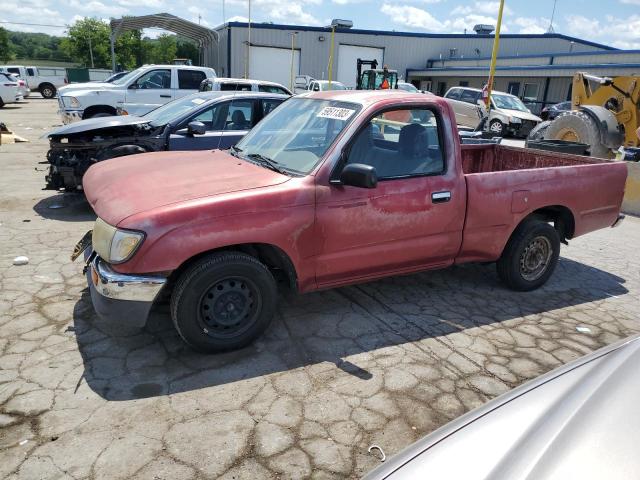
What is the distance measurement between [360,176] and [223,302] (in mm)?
1278

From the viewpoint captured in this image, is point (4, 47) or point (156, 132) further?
point (4, 47)

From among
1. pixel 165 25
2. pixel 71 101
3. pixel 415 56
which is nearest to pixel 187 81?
pixel 71 101

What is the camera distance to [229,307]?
3.44m

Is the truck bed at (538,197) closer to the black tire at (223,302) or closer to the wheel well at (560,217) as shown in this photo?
the wheel well at (560,217)

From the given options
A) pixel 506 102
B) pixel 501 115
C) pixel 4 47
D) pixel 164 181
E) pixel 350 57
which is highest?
pixel 4 47

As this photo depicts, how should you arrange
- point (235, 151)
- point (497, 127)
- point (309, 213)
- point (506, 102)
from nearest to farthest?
point (309, 213) < point (235, 151) < point (497, 127) < point (506, 102)

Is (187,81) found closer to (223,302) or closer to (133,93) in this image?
(133,93)

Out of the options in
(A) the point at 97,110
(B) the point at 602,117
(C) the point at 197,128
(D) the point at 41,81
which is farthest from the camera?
(D) the point at 41,81

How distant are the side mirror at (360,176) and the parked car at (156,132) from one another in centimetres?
379

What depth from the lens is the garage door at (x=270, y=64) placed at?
1294 inches

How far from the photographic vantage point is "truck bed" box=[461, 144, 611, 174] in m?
5.48

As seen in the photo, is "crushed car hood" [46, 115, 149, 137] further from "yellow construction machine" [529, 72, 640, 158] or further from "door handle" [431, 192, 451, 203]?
"yellow construction machine" [529, 72, 640, 158]

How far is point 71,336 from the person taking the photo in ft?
12.0

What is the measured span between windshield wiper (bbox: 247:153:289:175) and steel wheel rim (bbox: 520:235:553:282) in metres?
2.55
